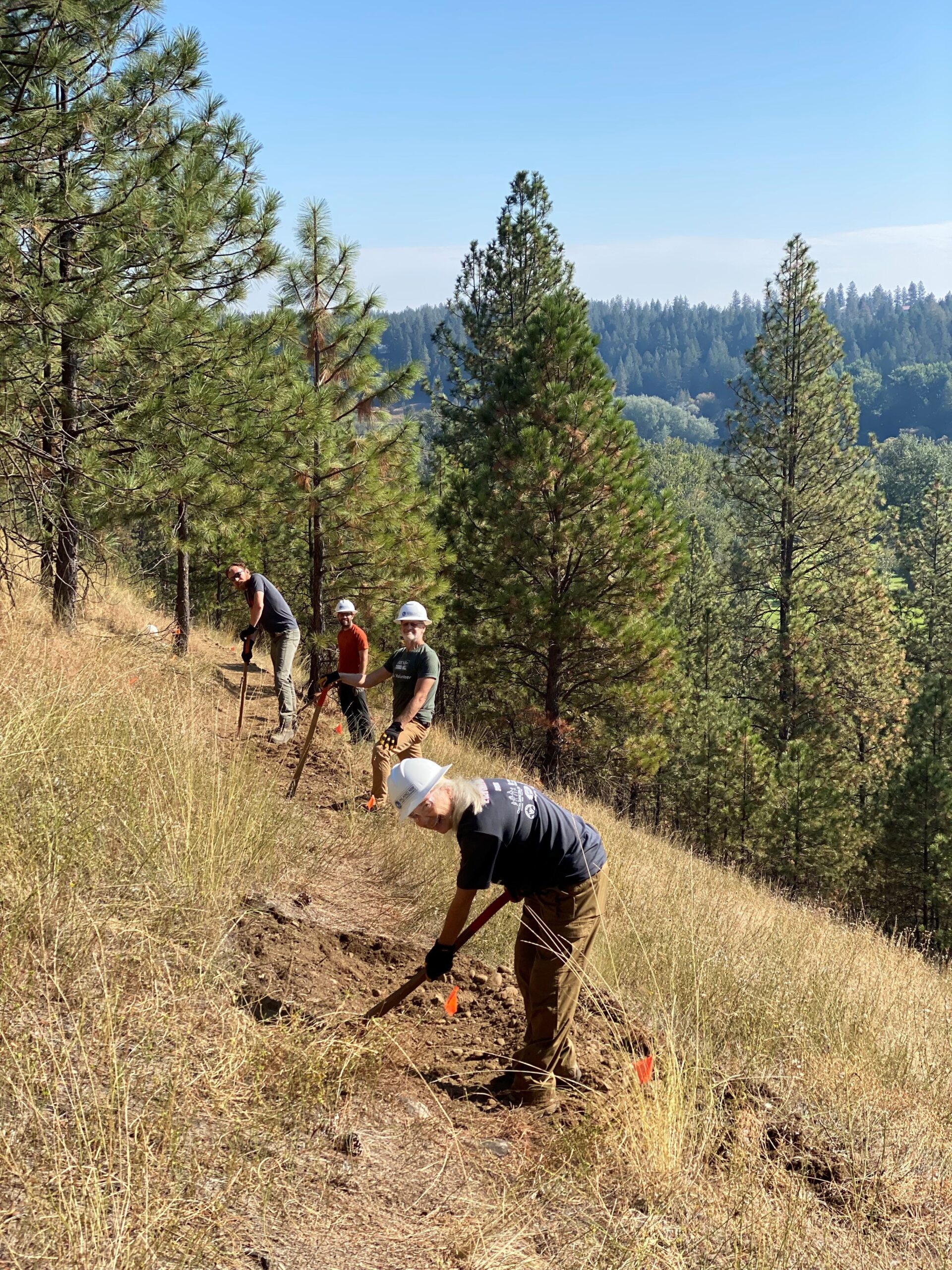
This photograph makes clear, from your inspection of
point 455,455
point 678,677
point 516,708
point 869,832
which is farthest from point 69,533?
point 869,832

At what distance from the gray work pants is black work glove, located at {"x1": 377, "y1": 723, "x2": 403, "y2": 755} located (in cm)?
190

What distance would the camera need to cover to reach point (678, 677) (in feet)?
59.0

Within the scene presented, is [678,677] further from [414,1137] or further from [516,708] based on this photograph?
[414,1137]

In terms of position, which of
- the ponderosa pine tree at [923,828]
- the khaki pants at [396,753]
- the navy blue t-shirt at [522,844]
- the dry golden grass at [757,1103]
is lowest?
the ponderosa pine tree at [923,828]

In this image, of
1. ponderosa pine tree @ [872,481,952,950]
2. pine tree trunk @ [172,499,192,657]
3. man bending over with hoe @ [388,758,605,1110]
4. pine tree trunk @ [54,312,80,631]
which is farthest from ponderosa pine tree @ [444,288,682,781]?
man bending over with hoe @ [388,758,605,1110]

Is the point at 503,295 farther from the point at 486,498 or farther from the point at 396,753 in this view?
the point at 396,753

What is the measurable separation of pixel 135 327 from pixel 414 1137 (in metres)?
6.42

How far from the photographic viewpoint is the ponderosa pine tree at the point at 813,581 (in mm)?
20516

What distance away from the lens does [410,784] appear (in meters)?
3.26

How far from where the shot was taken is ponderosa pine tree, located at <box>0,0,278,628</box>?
6.78 meters

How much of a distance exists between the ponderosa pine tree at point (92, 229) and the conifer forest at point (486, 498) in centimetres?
3

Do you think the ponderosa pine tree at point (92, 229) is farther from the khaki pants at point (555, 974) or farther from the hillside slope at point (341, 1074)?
the khaki pants at point (555, 974)

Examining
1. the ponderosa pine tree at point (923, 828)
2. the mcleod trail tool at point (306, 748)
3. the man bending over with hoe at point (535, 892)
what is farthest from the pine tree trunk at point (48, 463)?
the ponderosa pine tree at point (923, 828)

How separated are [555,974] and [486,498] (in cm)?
1132
